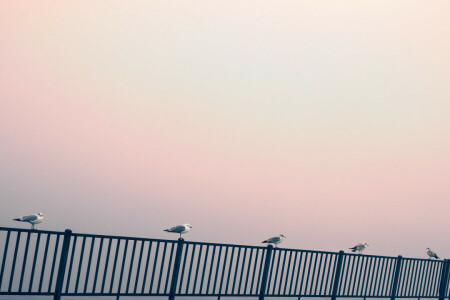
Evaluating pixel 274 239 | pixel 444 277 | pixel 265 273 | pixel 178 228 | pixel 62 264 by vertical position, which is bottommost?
pixel 444 277

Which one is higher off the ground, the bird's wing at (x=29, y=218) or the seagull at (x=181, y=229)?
the seagull at (x=181, y=229)

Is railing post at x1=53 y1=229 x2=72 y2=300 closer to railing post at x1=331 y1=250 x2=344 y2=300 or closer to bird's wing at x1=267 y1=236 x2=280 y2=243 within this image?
railing post at x1=331 y1=250 x2=344 y2=300

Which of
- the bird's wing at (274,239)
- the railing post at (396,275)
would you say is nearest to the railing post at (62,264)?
the bird's wing at (274,239)

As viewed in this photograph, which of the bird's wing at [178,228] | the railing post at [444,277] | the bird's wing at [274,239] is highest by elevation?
the bird's wing at [178,228]

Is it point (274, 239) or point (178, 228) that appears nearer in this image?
point (178, 228)

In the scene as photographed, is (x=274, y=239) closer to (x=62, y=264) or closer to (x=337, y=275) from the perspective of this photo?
(x=337, y=275)

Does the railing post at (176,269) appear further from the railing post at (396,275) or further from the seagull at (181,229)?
the railing post at (396,275)

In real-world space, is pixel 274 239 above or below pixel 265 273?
above

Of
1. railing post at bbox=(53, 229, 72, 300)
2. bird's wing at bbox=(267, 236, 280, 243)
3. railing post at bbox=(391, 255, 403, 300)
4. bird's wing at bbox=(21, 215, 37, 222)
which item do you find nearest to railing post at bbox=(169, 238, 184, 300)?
railing post at bbox=(53, 229, 72, 300)

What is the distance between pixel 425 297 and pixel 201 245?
8.67 metres

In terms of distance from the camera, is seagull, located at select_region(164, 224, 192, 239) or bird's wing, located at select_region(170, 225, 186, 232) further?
bird's wing, located at select_region(170, 225, 186, 232)

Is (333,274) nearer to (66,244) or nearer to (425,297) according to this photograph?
(425,297)

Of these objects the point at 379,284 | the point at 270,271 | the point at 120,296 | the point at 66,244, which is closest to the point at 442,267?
the point at 379,284

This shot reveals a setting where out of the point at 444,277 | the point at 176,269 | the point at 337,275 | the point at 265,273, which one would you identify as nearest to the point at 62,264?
the point at 176,269
